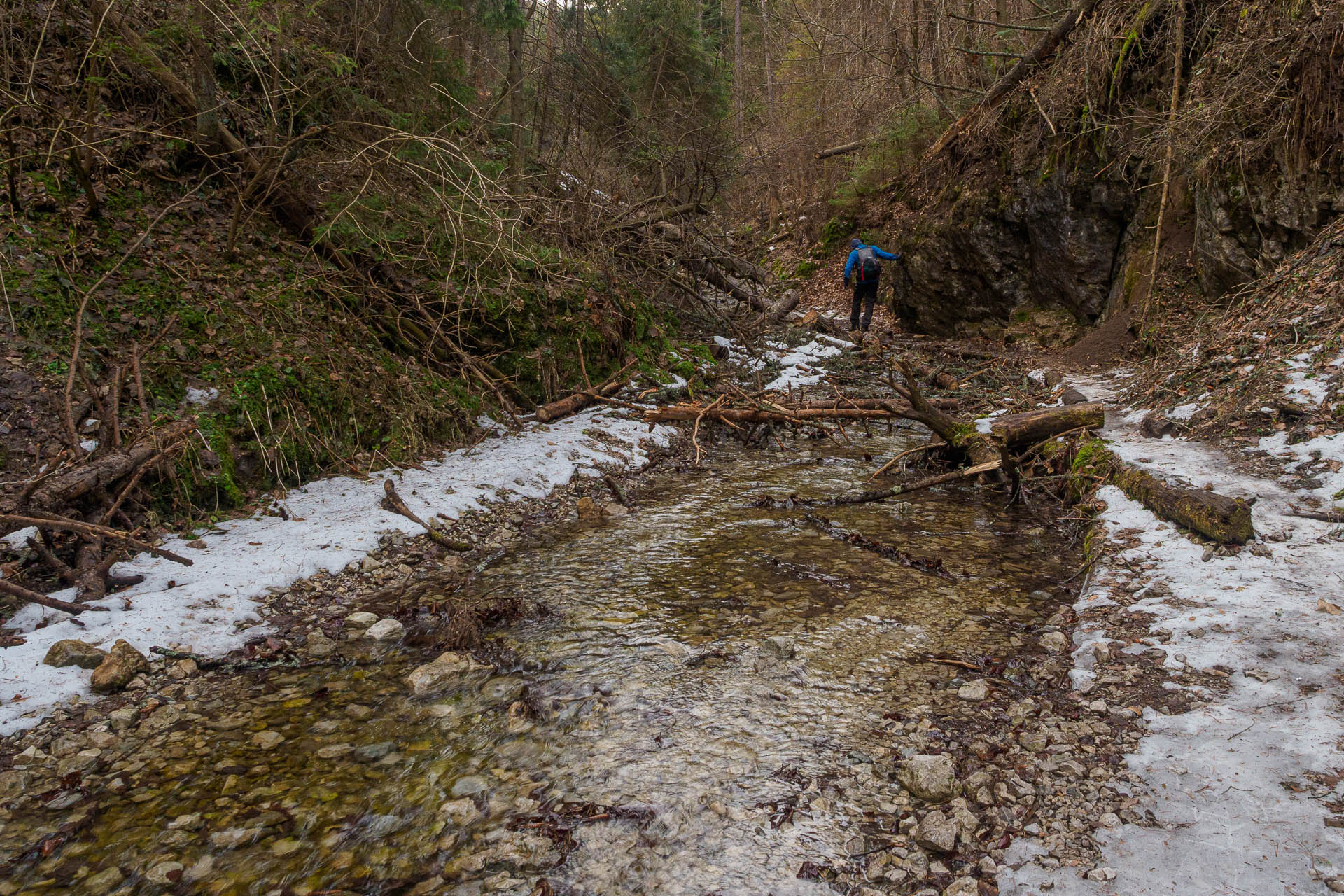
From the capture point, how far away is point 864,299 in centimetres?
1446

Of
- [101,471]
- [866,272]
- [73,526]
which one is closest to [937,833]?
[73,526]

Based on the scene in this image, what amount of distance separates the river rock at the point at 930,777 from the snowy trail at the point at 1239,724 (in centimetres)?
33

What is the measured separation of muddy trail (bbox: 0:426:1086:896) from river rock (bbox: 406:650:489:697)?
93mm

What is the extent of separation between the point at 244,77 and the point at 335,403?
14.3 feet

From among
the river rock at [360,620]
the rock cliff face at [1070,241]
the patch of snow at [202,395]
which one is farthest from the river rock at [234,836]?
the rock cliff face at [1070,241]

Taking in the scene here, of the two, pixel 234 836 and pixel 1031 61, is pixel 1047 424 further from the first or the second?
pixel 1031 61

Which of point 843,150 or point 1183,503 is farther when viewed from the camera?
point 843,150

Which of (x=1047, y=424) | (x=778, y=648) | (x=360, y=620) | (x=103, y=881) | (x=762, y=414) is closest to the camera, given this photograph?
(x=103, y=881)

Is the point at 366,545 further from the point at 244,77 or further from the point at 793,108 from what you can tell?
the point at 793,108

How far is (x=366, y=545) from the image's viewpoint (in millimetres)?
5012

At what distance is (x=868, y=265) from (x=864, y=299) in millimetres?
819

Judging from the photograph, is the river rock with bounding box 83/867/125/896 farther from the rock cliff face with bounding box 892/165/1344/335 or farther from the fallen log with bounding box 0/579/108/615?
the rock cliff face with bounding box 892/165/1344/335

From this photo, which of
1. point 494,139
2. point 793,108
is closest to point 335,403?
point 494,139

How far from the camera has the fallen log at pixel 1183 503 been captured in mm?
3760
